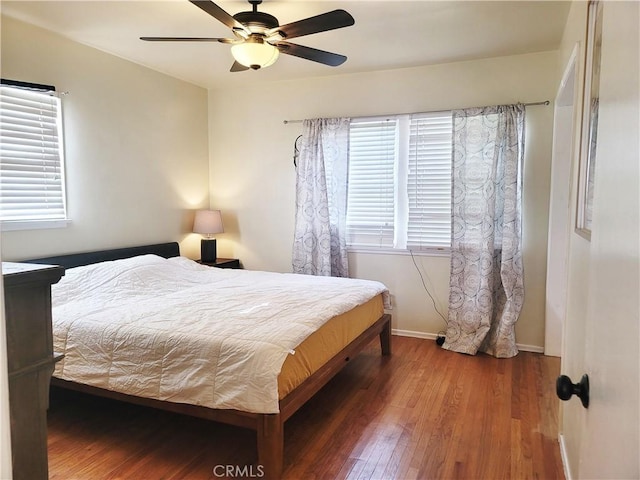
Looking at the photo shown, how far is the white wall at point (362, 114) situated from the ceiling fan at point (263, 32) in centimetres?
151

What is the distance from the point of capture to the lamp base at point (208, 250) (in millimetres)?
4586

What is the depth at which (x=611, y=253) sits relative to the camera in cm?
70

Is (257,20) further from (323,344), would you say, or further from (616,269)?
(616,269)

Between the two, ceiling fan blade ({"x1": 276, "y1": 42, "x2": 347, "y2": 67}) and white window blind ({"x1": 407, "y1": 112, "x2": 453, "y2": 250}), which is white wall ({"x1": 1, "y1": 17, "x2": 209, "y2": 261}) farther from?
white window blind ({"x1": 407, "y1": 112, "x2": 453, "y2": 250})

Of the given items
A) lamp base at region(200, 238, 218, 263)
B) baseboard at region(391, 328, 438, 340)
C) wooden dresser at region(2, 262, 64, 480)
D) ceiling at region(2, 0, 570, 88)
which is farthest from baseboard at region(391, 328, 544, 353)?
wooden dresser at region(2, 262, 64, 480)

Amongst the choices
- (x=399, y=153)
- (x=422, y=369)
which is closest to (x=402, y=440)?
(x=422, y=369)

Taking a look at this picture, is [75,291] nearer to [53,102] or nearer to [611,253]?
[53,102]

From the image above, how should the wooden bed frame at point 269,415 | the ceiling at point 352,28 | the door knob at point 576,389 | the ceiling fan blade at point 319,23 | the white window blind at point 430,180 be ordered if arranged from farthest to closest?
the white window blind at point 430,180, the ceiling at point 352,28, the ceiling fan blade at point 319,23, the wooden bed frame at point 269,415, the door knob at point 576,389

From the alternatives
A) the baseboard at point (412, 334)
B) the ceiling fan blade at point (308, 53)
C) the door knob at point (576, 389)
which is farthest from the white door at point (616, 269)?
the baseboard at point (412, 334)

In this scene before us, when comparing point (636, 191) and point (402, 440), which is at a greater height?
point (636, 191)

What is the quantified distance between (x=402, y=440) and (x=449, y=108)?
285 centimetres

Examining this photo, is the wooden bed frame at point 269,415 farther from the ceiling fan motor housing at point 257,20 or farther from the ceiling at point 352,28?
the ceiling fan motor housing at point 257,20

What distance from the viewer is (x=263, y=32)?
253 cm

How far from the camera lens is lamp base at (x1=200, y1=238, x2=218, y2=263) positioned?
4586 millimetres
